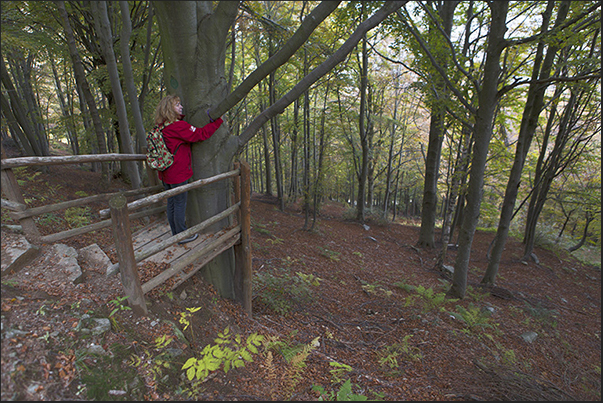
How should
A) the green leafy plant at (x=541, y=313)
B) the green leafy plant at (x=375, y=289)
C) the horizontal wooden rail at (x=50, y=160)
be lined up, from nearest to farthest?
the horizontal wooden rail at (x=50, y=160), the green leafy plant at (x=541, y=313), the green leafy plant at (x=375, y=289)

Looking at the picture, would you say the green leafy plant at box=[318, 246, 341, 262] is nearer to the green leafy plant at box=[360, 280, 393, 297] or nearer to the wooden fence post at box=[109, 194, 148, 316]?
the green leafy plant at box=[360, 280, 393, 297]

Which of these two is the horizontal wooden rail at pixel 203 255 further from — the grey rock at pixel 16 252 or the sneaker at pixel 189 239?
the grey rock at pixel 16 252

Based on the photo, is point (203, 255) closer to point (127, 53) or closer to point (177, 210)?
point (177, 210)

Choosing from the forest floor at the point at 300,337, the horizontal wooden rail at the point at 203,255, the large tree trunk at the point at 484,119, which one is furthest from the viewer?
the large tree trunk at the point at 484,119

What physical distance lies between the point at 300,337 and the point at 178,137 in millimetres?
3190

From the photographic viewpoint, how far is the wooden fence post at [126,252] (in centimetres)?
232

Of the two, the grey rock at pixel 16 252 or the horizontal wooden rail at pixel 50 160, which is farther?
the grey rock at pixel 16 252

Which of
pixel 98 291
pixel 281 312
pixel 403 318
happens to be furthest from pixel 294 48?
pixel 403 318

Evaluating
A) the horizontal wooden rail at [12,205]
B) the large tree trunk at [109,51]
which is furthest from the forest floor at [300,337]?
the large tree trunk at [109,51]

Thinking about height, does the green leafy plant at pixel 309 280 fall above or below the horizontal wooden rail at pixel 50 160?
below

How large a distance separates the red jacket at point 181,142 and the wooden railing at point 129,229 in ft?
1.77

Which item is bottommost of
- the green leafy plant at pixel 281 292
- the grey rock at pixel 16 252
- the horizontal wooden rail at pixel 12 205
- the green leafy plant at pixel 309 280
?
the green leafy plant at pixel 309 280

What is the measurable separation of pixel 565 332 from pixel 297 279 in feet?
17.4

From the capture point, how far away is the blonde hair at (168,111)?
3.38m
